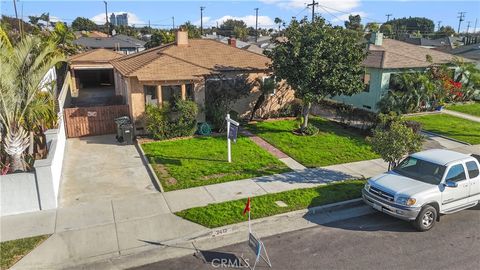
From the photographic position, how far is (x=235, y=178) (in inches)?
476

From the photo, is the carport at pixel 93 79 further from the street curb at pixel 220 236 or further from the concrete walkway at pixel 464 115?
the concrete walkway at pixel 464 115

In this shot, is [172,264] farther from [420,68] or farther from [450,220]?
[420,68]

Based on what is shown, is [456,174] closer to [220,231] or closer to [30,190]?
[220,231]

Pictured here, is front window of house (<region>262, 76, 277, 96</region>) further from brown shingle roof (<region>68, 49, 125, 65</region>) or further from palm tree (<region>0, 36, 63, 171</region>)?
brown shingle roof (<region>68, 49, 125, 65</region>)

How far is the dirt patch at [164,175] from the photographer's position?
38.6 feet

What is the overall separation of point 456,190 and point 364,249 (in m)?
3.08

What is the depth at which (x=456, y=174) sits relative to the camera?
9547 millimetres

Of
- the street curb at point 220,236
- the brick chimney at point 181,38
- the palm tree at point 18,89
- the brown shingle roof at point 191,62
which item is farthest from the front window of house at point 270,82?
the palm tree at point 18,89

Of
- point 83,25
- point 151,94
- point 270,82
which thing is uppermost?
point 83,25

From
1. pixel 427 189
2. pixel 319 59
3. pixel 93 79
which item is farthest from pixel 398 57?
pixel 93 79

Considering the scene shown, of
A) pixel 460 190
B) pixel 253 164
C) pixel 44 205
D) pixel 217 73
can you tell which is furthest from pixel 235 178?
pixel 217 73

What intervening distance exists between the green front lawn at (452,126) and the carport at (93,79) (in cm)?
1780

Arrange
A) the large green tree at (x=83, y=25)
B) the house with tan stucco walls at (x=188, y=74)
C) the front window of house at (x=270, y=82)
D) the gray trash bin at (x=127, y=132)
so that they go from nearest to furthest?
the gray trash bin at (x=127, y=132)
the house with tan stucco walls at (x=188, y=74)
the front window of house at (x=270, y=82)
the large green tree at (x=83, y=25)

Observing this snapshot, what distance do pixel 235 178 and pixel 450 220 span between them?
6108 mm
